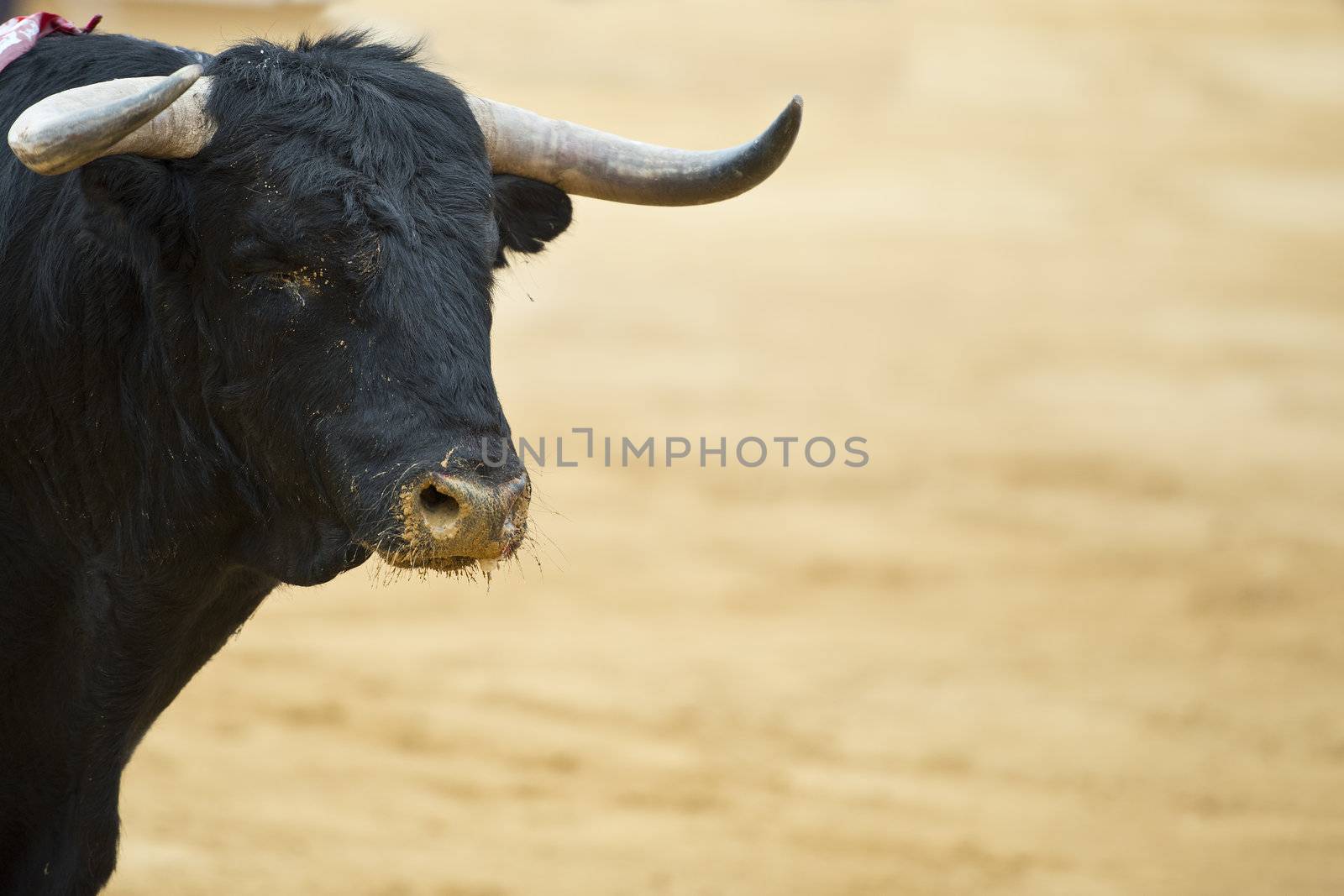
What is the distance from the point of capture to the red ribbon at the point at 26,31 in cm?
358

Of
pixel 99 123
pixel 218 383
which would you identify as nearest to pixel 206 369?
pixel 218 383

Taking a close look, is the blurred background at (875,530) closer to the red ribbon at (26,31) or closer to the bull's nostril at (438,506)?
the red ribbon at (26,31)

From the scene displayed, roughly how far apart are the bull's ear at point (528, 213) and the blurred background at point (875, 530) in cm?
63

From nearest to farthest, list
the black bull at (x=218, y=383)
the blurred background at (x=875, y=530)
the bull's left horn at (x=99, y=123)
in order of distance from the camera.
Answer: the bull's left horn at (x=99, y=123) → the black bull at (x=218, y=383) → the blurred background at (x=875, y=530)

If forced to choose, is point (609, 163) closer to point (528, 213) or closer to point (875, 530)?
point (528, 213)

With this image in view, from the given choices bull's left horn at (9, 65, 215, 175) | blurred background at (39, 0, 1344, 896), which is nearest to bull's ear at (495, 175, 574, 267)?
blurred background at (39, 0, 1344, 896)

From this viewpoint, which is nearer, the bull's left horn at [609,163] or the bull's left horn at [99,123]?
the bull's left horn at [99,123]

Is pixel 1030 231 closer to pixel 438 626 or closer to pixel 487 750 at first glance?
pixel 438 626

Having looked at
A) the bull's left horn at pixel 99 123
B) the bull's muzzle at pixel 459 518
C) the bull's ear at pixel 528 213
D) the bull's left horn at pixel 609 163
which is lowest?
the bull's muzzle at pixel 459 518

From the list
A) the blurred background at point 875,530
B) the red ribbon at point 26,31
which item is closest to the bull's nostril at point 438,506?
the blurred background at point 875,530

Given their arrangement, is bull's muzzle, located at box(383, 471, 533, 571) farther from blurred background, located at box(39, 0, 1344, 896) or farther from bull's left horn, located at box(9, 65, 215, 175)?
blurred background, located at box(39, 0, 1344, 896)

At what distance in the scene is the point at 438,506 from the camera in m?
2.95

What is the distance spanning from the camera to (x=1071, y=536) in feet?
30.7

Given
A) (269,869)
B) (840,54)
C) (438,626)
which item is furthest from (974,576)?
(840,54)
